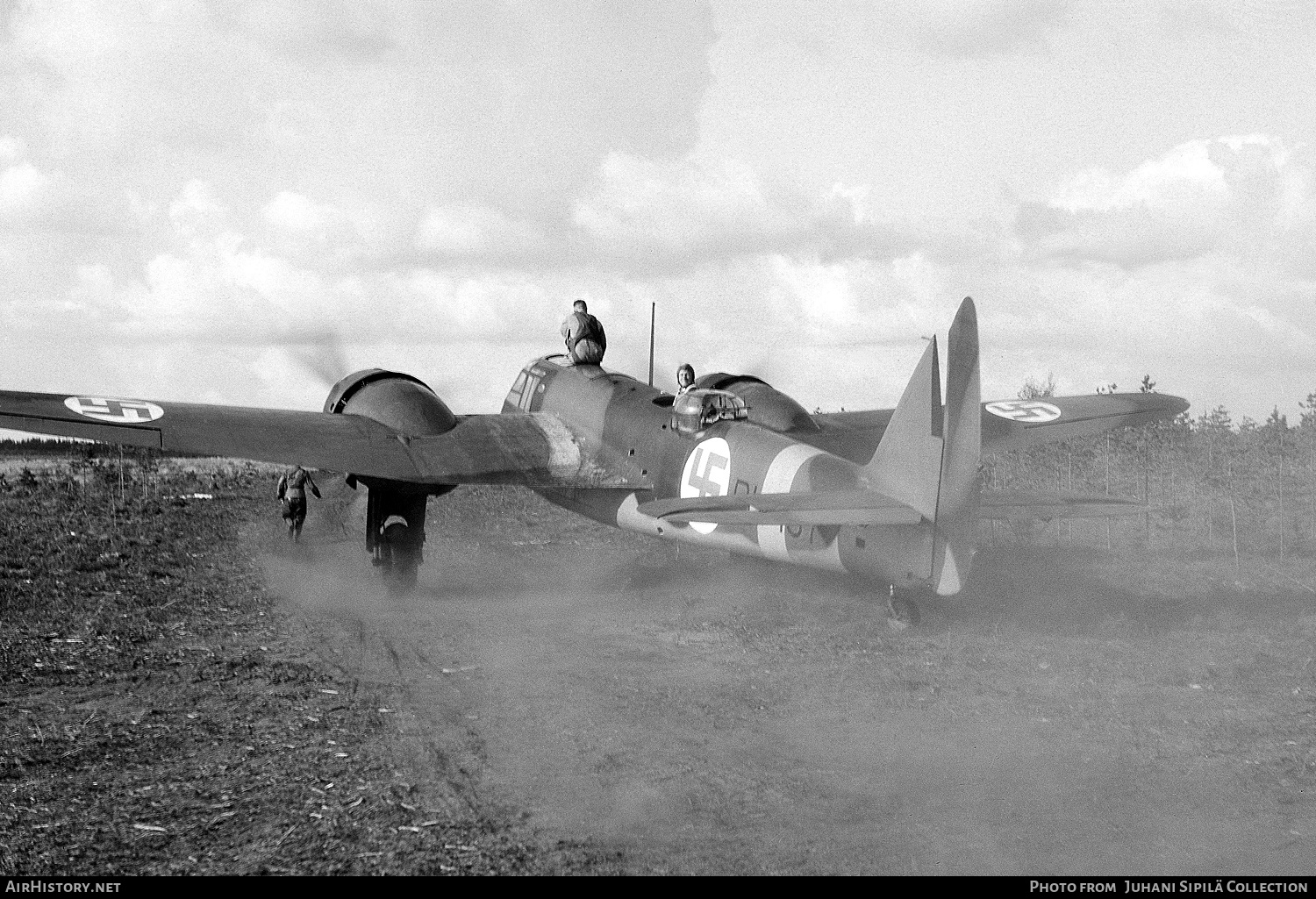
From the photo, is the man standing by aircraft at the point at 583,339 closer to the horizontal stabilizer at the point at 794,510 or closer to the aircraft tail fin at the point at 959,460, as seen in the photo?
the horizontal stabilizer at the point at 794,510

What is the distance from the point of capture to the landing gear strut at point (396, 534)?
669 inches

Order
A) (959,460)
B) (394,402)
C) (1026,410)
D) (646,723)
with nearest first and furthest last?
1. (646,723)
2. (959,460)
3. (394,402)
4. (1026,410)

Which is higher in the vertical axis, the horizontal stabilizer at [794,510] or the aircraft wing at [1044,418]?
the aircraft wing at [1044,418]

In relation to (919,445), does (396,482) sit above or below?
below

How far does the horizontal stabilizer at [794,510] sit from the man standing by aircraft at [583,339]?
6.42 metres

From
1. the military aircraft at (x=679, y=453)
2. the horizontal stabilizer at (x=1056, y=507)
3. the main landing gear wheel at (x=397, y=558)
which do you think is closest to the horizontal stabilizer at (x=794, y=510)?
the military aircraft at (x=679, y=453)

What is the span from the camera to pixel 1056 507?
12898 millimetres

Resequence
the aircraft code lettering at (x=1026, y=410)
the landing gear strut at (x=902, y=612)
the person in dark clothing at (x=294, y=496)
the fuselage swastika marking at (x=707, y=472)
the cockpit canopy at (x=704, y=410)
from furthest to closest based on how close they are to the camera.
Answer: the aircraft code lettering at (x=1026, y=410) → the person in dark clothing at (x=294, y=496) → the cockpit canopy at (x=704, y=410) → the fuselage swastika marking at (x=707, y=472) → the landing gear strut at (x=902, y=612)

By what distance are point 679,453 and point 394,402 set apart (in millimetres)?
4847

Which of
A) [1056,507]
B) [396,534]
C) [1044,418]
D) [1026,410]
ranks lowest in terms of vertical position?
[396,534]

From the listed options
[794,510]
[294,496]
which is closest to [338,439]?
[294,496]

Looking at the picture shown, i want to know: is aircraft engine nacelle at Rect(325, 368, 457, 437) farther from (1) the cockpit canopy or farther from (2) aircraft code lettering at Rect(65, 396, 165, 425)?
(1) the cockpit canopy

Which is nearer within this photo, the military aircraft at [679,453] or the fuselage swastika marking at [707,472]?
the military aircraft at [679,453]

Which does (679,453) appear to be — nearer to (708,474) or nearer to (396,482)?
(708,474)
